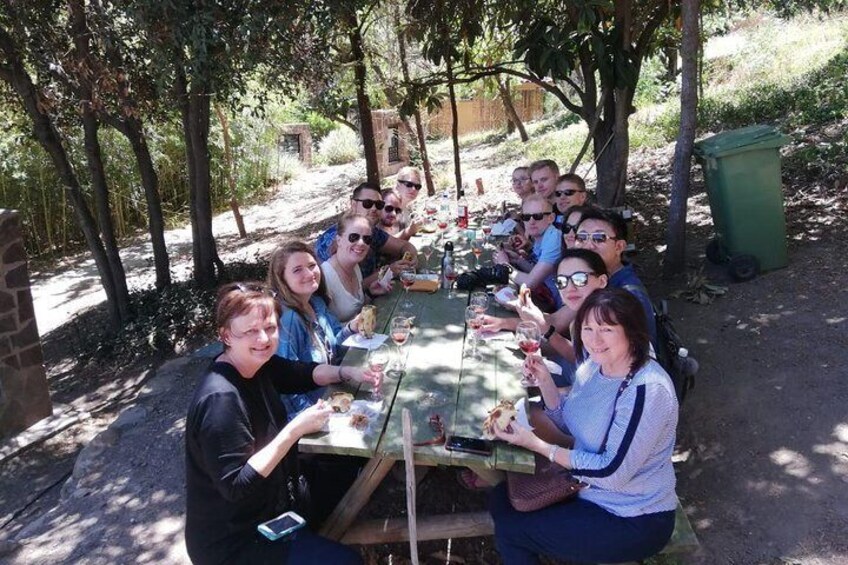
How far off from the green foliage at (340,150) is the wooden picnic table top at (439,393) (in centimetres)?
1794

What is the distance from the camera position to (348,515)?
111 inches

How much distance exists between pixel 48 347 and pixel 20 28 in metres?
3.64

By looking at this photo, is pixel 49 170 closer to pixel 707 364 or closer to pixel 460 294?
pixel 460 294

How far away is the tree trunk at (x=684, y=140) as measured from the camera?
5.21 meters

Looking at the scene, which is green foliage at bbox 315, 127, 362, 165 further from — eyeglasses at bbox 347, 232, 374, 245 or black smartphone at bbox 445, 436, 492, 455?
black smartphone at bbox 445, 436, 492, 455

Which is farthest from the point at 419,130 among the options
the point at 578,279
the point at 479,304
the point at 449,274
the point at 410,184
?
the point at 578,279

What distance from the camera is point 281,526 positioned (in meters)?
2.31

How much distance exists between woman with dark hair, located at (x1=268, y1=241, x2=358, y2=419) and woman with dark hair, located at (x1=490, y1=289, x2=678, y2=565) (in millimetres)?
1179

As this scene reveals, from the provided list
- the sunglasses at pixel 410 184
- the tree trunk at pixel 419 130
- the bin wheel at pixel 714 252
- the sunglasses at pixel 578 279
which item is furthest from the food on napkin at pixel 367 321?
the tree trunk at pixel 419 130

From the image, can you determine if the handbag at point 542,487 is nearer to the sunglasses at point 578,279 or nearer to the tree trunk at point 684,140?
the sunglasses at point 578,279

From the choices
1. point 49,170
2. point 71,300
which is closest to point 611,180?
point 71,300

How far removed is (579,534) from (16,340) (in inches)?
185

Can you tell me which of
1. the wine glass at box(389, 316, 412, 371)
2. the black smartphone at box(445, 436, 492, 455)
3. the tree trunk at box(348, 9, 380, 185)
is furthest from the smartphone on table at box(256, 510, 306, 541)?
the tree trunk at box(348, 9, 380, 185)

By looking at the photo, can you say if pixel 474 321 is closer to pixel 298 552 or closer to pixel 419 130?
pixel 298 552
